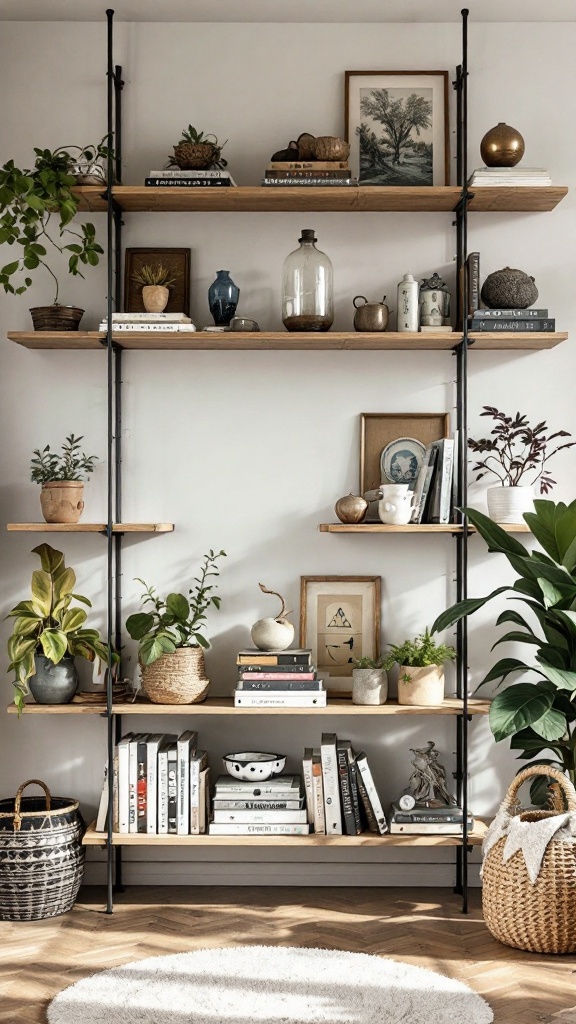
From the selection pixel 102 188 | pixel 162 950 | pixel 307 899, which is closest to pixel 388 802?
pixel 307 899

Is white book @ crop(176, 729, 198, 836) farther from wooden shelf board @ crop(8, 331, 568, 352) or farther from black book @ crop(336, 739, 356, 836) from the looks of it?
wooden shelf board @ crop(8, 331, 568, 352)

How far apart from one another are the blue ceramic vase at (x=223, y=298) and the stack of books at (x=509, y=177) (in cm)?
86

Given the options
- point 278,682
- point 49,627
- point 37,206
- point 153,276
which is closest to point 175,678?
point 278,682

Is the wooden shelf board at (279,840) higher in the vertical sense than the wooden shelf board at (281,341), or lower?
lower

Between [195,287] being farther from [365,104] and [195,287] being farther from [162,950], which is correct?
[162,950]

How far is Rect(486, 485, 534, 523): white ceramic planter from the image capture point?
330 centimetres

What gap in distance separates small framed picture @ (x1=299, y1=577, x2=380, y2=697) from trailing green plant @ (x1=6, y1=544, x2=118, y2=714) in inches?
27.2

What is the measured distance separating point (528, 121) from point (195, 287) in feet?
4.33

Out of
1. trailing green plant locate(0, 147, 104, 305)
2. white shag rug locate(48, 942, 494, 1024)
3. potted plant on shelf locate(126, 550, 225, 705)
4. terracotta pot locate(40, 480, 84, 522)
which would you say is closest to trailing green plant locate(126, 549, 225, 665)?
potted plant on shelf locate(126, 550, 225, 705)

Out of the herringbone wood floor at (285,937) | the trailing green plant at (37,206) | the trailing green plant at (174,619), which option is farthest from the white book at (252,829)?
the trailing green plant at (37,206)

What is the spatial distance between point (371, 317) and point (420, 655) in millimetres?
1136

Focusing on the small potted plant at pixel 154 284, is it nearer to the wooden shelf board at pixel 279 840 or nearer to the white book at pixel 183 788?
the white book at pixel 183 788

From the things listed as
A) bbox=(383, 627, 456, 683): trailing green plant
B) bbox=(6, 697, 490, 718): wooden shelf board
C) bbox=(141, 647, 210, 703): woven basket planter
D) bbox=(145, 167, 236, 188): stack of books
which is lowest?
bbox=(6, 697, 490, 718): wooden shelf board

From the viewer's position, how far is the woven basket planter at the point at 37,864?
314cm
